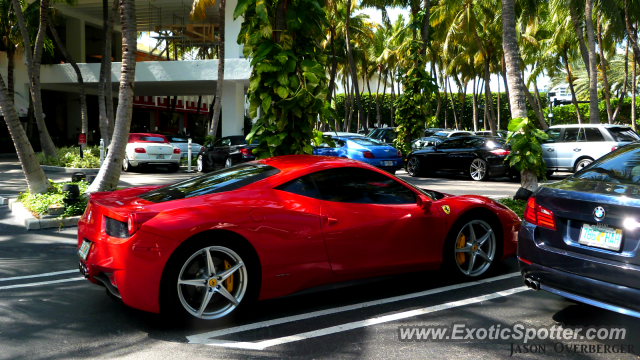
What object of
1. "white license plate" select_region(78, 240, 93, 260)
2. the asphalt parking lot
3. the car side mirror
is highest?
the car side mirror

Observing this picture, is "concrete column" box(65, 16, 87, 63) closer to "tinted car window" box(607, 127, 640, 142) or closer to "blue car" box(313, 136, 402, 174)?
"blue car" box(313, 136, 402, 174)

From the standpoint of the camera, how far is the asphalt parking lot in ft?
12.5

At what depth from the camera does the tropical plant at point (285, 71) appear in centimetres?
807

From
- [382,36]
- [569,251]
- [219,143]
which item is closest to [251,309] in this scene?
[569,251]

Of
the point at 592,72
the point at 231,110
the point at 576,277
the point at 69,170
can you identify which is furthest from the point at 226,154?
the point at 576,277

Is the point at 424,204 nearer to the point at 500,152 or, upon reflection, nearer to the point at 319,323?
the point at 319,323

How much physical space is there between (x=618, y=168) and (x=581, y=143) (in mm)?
12906

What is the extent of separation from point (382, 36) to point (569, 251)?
47.0m

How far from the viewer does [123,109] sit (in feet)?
32.4

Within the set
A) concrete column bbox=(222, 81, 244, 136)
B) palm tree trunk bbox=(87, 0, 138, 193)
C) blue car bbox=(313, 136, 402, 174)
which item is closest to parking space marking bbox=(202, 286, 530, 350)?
palm tree trunk bbox=(87, 0, 138, 193)

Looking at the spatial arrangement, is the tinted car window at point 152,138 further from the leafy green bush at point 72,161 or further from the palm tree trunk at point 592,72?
the palm tree trunk at point 592,72

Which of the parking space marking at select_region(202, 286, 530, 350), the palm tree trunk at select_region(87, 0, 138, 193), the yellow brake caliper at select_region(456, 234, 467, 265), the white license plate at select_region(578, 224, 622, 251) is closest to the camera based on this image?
the white license plate at select_region(578, 224, 622, 251)

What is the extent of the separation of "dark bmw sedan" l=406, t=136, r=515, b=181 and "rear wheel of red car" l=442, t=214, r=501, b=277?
1087 centimetres

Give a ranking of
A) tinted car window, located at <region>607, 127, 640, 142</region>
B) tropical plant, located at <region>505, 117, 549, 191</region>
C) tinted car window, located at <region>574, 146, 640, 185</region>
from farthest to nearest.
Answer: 1. tinted car window, located at <region>607, 127, 640, 142</region>
2. tropical plant, located at <region>505, 117, 549, 191</region>
3. tinted car window, located at <region>574, 146, 640, 185</region>
